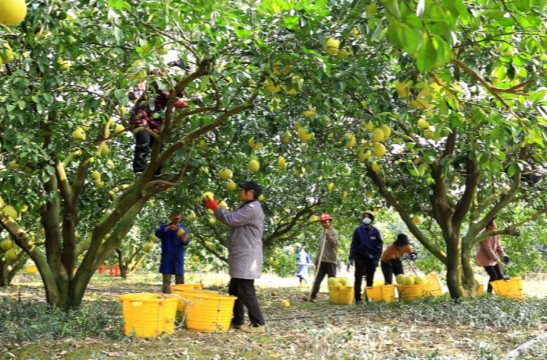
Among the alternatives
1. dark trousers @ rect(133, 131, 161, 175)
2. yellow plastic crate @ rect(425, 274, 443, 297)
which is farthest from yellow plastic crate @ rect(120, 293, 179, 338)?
yellow plastic crate @ rect(425, 274, 443, 297)

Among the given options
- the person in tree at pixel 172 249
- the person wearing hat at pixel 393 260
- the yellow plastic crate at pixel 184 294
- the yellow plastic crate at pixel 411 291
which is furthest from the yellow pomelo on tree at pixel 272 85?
the person wearing hat at pixel 393 260

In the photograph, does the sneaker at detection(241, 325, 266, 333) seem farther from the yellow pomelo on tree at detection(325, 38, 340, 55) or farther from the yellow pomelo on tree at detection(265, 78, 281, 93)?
the yellow pomelo on tree at detection(325, 38, 340, 55)

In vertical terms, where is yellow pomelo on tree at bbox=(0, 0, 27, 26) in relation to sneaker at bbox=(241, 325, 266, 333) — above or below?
above

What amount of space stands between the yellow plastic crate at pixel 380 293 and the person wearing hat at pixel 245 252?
3232mm

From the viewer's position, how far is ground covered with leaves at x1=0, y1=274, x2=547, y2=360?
13.6 ft

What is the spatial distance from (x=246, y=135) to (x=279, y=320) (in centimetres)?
241

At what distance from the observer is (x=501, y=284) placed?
26.2 feet

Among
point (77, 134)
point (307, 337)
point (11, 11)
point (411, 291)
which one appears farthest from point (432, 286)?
point (11, 11)

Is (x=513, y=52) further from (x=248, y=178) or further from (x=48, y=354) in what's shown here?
(x=248, y=178)

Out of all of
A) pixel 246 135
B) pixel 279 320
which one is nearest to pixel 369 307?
pixel 279 320

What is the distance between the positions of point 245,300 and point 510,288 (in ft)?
16.1

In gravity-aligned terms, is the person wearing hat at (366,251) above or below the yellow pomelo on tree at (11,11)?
below

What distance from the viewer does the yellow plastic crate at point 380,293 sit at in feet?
26.5

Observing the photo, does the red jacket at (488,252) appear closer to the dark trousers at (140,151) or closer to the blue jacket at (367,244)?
the blue jacket at (367,244)
